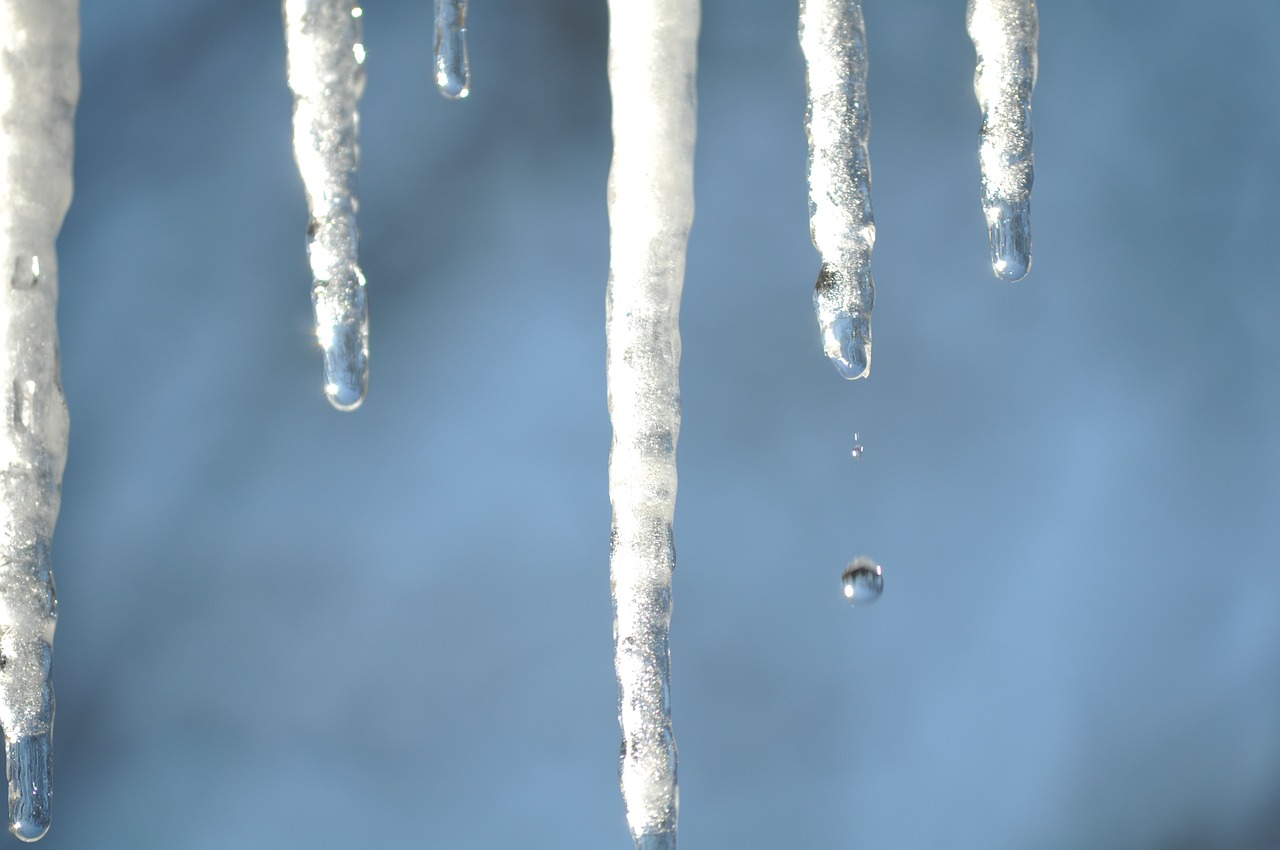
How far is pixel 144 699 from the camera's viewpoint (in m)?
1.52

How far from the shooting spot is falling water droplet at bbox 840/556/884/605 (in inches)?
52.6

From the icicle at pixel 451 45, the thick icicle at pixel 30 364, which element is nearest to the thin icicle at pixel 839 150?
the icicle at pixel 451 45

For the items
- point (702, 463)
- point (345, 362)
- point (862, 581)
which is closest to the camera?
point (345, 362)

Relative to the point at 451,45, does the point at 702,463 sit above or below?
below

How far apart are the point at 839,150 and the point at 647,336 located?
131 millimetres

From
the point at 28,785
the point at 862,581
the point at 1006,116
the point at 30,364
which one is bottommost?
the point at 862,581

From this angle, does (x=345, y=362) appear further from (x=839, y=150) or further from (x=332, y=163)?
(x=839, y=150)

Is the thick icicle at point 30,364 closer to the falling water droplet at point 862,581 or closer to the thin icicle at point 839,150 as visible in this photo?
the thin icicle at point 839,150

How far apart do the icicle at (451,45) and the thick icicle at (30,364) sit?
17 centimetres

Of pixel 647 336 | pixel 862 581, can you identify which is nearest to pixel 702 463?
pixel 862 581

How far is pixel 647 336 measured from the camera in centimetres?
63

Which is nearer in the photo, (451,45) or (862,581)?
(451,45)

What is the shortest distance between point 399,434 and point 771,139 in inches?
24.2

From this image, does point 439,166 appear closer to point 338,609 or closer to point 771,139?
point 771,139
